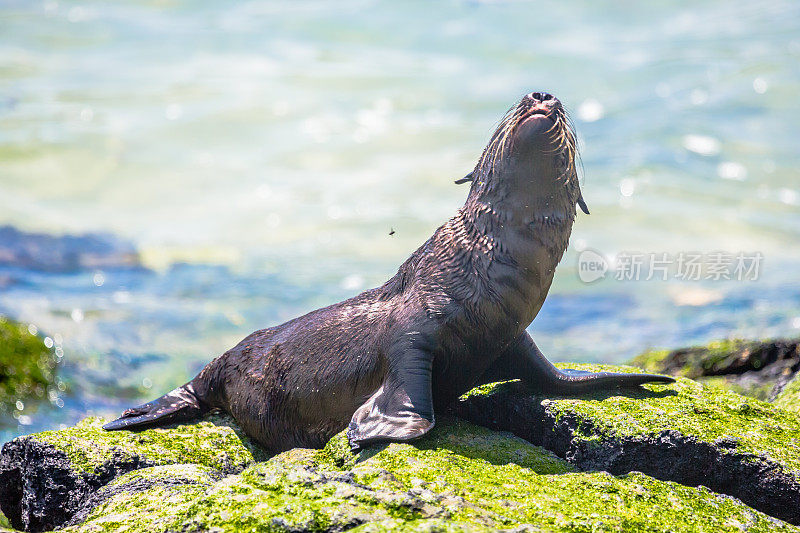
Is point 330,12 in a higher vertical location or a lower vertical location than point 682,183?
higher

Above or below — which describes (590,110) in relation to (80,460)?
above

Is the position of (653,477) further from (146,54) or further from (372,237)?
(146,54)

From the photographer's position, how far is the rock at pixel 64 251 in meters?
15.9

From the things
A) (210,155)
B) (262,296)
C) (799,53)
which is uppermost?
(799,53)

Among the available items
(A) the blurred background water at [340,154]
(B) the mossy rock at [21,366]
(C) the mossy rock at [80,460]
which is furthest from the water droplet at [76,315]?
(C) the mossy rock at [80,460]

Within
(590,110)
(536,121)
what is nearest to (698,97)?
(590,110)

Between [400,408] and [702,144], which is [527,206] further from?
[702,144]

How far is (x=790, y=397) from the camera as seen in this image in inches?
271

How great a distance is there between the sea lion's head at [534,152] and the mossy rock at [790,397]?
247 centimetres

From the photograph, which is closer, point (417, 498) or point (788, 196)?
point (417, 498)

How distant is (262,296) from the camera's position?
1560cm

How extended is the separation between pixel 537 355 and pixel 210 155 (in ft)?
60.7

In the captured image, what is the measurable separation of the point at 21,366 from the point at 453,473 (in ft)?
26.3

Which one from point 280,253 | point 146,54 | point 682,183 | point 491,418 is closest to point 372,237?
point 280,253
